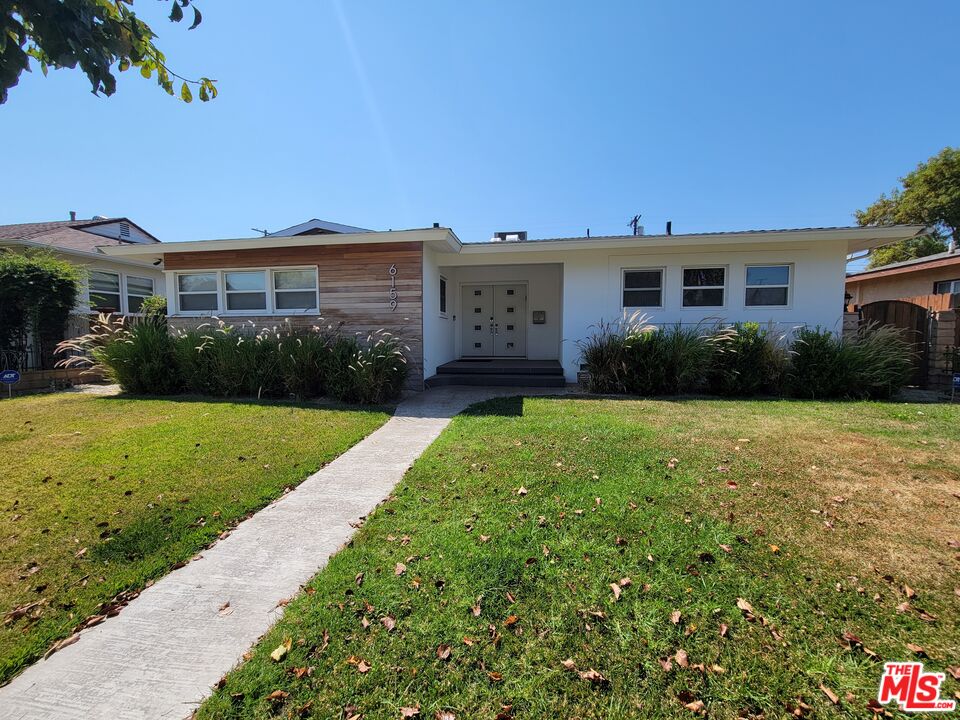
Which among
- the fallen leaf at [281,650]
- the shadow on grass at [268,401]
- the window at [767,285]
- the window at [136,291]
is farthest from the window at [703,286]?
the window at [136,291]

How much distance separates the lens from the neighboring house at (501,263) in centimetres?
936

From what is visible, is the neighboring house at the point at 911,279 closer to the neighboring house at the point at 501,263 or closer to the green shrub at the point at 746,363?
the neighboring house at the point at 501,263

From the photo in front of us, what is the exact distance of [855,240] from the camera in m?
9.25

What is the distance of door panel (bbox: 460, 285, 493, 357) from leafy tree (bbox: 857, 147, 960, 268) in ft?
74.1

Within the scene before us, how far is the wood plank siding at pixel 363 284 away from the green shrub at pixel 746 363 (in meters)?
6.30

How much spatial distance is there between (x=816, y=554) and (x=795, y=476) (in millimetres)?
1514

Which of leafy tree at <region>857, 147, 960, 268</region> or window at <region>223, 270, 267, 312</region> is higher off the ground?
leafy tree at <region>857, 147, 960, 268</region>

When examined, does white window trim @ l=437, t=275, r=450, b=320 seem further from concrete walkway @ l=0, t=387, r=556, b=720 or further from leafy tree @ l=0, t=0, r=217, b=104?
leafy tree @ l=0, t=0, r=217, b=104

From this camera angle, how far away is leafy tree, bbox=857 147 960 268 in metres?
21.1

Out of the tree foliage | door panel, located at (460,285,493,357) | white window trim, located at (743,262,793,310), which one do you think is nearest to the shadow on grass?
the tree foliage

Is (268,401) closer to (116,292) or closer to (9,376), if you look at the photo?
(9,376)

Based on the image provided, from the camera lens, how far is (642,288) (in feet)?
33.6

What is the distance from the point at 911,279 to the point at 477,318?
Answer: 15.2 meters

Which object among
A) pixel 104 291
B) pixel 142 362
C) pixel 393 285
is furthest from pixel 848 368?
pixel 104 291
